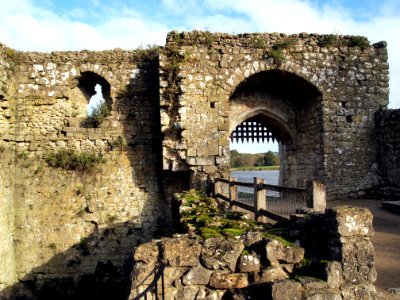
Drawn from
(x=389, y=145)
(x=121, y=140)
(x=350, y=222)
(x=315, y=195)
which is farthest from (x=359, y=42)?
(x=350, y=222)

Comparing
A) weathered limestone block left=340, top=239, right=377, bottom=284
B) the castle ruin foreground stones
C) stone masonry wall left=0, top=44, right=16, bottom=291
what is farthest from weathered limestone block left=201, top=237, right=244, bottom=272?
stone masonry wall left=0, top=44, right=16, bottom=291

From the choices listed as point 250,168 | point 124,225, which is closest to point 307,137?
point 124,225

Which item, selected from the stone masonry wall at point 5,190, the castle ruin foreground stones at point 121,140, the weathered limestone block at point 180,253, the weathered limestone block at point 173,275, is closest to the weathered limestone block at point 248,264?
the weathered limestone block at point 180,253

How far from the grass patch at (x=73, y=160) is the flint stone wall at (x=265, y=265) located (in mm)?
6720

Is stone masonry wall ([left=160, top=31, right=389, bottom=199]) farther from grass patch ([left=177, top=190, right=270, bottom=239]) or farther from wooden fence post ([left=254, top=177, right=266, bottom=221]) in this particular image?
wooden fence post ([left=254, top=177, right=266, bottom=221])

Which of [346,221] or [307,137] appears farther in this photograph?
[307,137]

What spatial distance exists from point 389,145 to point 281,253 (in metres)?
7.51

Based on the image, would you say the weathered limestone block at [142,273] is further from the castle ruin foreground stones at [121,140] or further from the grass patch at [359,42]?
the grass patch at [359,42]

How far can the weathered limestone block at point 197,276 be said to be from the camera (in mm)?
3387

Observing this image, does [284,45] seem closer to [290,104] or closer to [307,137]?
[290,104]

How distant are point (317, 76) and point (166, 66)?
12.5ft

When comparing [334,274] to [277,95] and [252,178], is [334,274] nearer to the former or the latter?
[252,178]

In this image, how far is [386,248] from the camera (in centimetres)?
548

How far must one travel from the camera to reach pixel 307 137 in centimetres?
1036
